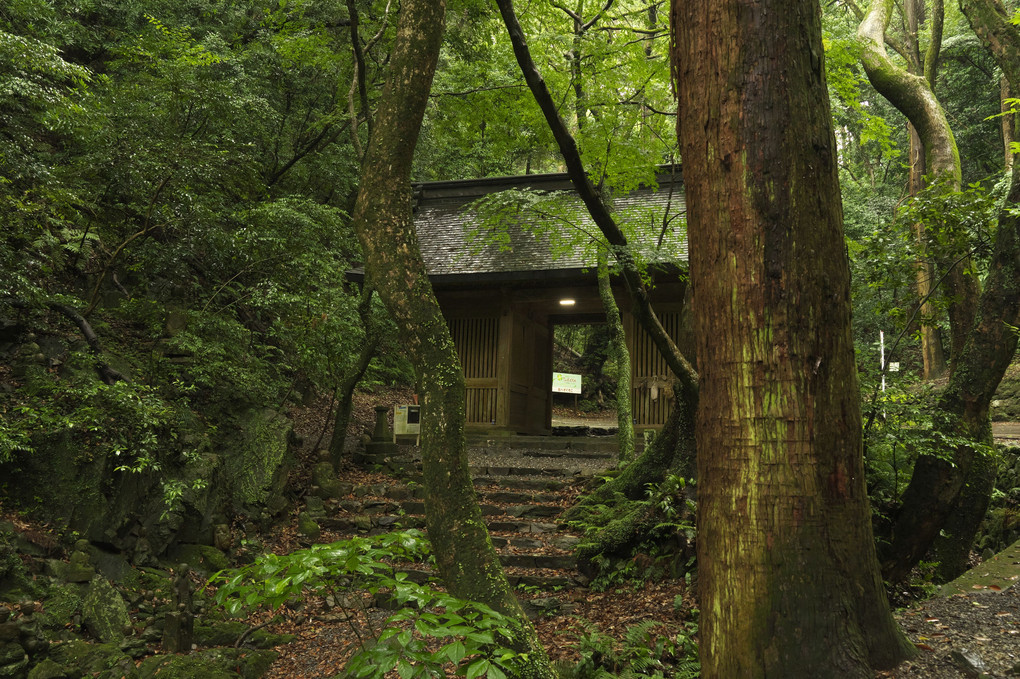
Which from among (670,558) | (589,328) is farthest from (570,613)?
(589,328)

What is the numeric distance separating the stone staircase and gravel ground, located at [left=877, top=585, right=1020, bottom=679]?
3788 millimetres

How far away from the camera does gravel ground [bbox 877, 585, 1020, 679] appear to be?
2330 millimetres

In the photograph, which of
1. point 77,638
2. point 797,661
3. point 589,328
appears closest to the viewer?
point 797,661

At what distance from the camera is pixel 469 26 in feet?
36.2

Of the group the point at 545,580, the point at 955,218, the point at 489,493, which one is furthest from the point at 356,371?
the point at 955,218

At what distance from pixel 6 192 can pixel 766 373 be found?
6795 mm

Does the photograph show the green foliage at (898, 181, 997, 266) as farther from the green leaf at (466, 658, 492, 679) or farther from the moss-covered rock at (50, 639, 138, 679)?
the moss-covered rock at (50, 639, 138, 679)

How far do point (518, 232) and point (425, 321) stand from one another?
396 inches

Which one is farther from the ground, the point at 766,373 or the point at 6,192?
the point at 6,192

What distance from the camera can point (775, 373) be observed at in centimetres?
211

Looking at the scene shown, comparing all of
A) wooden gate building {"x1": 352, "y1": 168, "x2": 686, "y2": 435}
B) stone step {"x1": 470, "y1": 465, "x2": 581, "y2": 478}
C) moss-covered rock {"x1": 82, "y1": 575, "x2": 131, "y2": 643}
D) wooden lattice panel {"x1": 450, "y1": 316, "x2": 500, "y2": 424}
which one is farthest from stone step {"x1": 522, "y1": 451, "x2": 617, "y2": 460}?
moss-covered rock {"x1": 82, "y1": 575, "x2": 131, "y2": 643}

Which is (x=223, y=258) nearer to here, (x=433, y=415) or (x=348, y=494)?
(x=348, y=494)

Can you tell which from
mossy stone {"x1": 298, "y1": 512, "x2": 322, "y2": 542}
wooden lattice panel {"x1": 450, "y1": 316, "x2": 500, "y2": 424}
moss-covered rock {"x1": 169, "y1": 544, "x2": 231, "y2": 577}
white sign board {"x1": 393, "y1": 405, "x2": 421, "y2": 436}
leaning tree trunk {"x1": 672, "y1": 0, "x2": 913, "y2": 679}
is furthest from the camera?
wooden lattice panel {"x1": 450, "y1": 316, "x2": 500, "y2": 424}

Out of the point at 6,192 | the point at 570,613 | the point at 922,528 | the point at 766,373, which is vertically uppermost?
the point at 6,192
